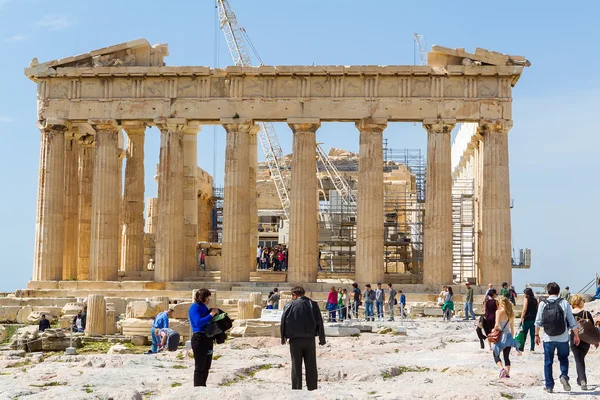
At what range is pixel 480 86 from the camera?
1644 inches

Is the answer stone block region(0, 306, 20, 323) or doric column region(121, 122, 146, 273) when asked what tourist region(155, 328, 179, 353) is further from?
doric column region(121, 122, 146, 273)

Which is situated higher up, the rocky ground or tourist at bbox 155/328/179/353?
tourist at bbox 155/328/179/353

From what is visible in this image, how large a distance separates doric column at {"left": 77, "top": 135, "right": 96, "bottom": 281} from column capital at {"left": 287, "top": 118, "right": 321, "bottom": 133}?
10405mm

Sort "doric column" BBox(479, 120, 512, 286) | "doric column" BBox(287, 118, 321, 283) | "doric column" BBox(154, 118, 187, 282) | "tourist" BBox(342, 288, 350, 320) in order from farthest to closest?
1. "doric column" BBox(154, 118, 187, 282)
2. "doric column" BBox(287, 118, 321, 283)
3. "doric column" BBox(479, 120, 512, 286)
4. "tourist" BBox(342, 288, 350, 320)

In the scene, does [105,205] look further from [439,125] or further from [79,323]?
[439,125]

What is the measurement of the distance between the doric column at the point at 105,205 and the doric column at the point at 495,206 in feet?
52.1

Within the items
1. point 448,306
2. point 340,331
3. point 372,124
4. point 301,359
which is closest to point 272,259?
point 372,124

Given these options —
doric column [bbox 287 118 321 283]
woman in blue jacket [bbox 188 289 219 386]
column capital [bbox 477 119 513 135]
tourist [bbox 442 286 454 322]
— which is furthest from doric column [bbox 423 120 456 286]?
woman in blue jacket [bbox 188 289 219 386]

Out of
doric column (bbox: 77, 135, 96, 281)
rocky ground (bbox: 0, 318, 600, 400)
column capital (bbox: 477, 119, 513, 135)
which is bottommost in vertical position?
rocky ground (bbox: 0, 318, 600, 400)

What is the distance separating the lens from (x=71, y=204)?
45938 millimetres

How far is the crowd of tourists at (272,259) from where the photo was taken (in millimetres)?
51969

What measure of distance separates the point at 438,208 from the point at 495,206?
7.72ft

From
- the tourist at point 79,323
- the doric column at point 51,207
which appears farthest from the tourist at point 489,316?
the doric column at point 51,207

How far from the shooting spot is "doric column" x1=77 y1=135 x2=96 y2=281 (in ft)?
154
